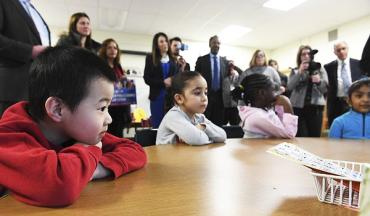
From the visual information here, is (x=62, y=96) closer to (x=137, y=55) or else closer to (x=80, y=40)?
(x=80, y=40)

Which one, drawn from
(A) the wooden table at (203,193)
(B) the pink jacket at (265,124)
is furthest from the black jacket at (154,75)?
(A) the wooden table at (203,193)

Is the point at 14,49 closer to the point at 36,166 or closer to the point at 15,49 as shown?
the point at 15,49

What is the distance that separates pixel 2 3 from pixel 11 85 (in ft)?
1.28

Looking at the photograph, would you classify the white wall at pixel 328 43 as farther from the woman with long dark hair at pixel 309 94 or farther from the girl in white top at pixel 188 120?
the girl in white top at pixel 188 120

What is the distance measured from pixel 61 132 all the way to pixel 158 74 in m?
2.21

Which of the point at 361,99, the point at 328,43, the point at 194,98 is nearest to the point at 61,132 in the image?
the point at 194,98

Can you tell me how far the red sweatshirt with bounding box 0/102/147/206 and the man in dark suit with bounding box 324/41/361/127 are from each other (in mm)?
3336

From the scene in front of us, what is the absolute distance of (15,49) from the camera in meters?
1.35

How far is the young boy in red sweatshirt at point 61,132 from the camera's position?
47 cm

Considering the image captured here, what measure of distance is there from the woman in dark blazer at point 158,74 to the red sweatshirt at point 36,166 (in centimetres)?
214

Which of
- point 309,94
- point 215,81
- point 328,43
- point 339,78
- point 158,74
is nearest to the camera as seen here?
point 158,74

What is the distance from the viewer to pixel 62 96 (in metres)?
0.61

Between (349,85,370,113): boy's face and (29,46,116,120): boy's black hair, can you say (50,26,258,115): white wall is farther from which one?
(29,46,116,120): boy's black hair

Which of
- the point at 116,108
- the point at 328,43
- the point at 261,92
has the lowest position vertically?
the point at 116,108
